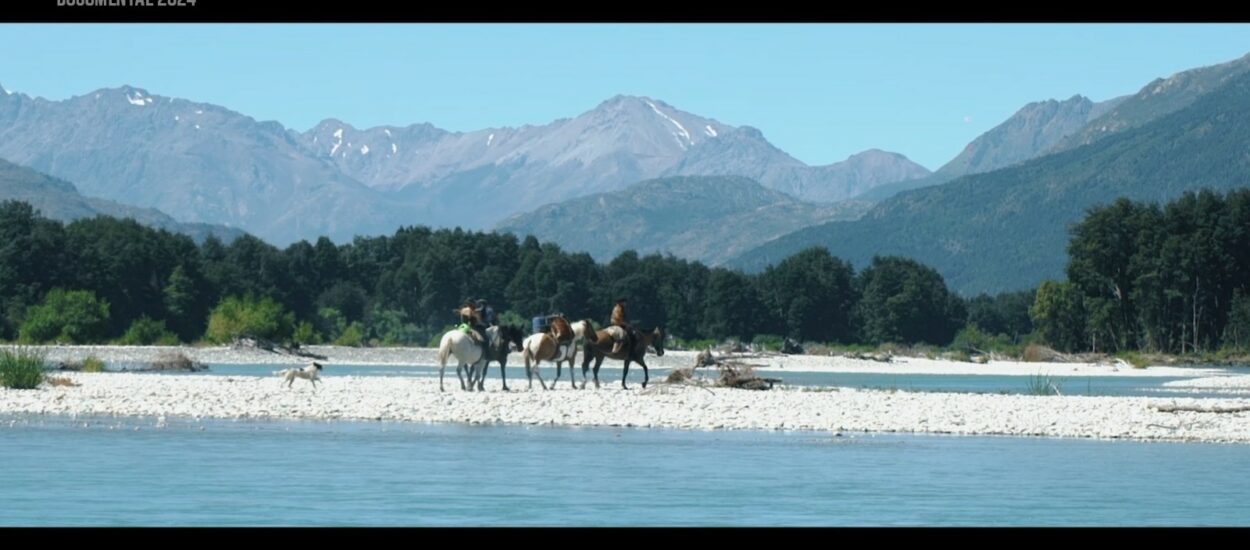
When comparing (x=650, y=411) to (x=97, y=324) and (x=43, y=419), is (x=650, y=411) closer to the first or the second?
(x=43, y=419)

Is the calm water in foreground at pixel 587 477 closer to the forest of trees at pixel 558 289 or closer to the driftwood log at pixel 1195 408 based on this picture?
the driftwood log at pixel 1195 408

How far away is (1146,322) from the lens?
3944 inches

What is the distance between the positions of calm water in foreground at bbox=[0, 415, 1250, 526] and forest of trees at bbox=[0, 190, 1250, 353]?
63.0 meters

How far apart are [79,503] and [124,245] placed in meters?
92.8

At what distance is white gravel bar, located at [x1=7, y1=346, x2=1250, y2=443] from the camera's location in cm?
2853

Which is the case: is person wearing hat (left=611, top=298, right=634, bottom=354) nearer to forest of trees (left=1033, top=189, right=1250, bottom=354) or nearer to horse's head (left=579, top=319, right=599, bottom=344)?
horse's head (left=579, top=319, right=599, bottom=344)

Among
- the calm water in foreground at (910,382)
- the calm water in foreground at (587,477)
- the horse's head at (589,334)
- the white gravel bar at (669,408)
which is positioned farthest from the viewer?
the calm water in foreground at (910,382)

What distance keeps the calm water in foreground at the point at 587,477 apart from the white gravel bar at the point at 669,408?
4.48 ft

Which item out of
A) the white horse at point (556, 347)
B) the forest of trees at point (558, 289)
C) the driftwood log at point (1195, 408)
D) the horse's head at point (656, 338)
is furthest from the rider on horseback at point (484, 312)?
the forest of trees at point (558, 289)

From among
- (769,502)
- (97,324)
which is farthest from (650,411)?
(97,324)

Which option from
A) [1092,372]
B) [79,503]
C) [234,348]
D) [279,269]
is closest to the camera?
[79,503]

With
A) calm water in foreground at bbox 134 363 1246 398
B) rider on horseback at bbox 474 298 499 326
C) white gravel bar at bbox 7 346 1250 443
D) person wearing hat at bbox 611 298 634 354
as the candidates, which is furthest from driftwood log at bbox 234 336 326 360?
person wearing hat at bbox 611 298 634 354

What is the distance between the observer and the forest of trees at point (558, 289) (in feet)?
323

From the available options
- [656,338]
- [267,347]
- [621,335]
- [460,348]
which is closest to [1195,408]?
[621,335]
